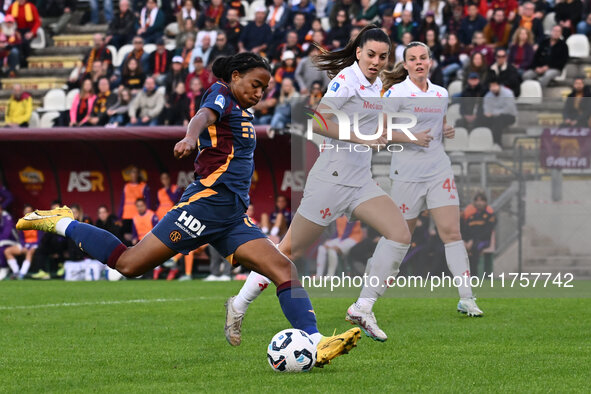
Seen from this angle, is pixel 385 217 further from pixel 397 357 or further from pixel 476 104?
pixel 476 104

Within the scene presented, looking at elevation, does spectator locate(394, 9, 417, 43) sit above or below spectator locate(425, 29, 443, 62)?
above

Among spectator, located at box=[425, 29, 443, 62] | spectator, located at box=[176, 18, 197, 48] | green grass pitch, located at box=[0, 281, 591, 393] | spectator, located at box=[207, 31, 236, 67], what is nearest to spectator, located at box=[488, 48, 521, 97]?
spectator, located at box=[425, 29, 443, 62]

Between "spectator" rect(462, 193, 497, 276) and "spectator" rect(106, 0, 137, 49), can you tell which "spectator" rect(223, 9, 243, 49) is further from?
"spectator" rect(462, 193, 497, 276)

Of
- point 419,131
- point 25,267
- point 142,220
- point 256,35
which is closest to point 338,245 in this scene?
point 419,131

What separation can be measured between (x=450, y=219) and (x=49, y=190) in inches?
488

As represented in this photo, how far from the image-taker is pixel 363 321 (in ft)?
26.8

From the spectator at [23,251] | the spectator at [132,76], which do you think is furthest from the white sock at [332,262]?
the spectator at [132,76]

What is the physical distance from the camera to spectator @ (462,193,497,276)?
1247cm

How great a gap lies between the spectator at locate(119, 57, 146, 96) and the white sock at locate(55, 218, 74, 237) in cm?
1426

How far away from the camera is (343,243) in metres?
12.3

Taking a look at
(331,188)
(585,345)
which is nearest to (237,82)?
(331,188)

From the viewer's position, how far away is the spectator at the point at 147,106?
19.6m

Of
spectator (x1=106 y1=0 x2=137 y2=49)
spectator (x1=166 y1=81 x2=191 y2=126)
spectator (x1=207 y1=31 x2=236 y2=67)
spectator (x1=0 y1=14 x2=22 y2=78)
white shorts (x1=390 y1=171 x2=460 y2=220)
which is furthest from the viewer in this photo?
spectator (x1=0 y1=14 x2=22 y2=78)

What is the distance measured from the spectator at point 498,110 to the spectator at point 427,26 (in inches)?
101
